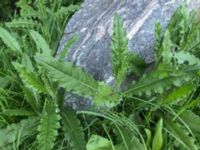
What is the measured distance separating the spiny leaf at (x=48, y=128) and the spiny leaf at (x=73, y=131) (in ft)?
0.17

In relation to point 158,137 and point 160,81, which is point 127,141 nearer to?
point 158,137

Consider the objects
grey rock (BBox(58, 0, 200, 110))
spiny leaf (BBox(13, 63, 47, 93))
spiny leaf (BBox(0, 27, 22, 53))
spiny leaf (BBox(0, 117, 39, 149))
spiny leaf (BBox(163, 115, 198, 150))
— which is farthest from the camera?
spiny leaf (BBox(0, 27, 22, 53))

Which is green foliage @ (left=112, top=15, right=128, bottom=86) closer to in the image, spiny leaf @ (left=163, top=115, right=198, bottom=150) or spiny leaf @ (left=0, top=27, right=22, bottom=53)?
spiny leaf @ (left=163, top=115, right=198, bottom=150)

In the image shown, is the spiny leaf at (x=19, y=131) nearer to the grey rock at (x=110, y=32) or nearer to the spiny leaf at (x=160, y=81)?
the grey rock at (x=110, y=32)

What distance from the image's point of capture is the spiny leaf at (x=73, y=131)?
2.11m

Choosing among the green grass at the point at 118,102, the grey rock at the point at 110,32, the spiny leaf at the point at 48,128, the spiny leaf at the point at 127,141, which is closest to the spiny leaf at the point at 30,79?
the green grass at the point at 118,102

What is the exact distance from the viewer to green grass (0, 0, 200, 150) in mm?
2090

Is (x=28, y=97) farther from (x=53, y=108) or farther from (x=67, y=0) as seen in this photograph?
(x=67, y=0)

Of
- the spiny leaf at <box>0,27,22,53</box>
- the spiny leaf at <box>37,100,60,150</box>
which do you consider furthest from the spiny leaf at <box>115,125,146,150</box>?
the spiny leaf at <box>0,27,22,53</box>

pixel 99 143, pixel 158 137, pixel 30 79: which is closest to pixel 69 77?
pixel 30 79

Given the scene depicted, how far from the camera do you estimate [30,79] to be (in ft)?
7.12

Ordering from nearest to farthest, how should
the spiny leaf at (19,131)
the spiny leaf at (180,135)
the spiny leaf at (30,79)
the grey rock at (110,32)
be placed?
the spiny leaf at (180,135) < the spiny leaf at (30,79) < the spiny leaf at (19,131) < the grey rock at (110,32)

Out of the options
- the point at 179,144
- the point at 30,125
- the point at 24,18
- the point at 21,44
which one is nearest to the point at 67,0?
the point at 24,18

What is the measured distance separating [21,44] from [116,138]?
0.95m
